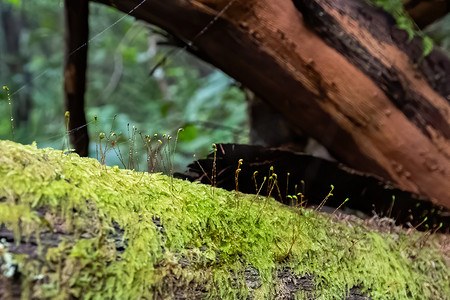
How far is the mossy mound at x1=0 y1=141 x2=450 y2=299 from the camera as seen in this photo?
891mm

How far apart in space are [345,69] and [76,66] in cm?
164

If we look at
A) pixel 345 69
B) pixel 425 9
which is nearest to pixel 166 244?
pixel 345 69

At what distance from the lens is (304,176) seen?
192 centimetres

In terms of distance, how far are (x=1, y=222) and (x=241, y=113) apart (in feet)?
14.1

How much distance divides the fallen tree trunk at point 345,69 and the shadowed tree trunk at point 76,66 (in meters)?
0.25

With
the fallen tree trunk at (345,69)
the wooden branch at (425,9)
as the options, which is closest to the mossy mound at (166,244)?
the fallen tree trunk at (345,69)

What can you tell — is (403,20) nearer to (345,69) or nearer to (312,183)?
(345,69)

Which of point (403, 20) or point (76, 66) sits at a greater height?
point (403, 20)

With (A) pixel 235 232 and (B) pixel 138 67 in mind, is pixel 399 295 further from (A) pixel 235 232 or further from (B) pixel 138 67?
(B) pixel 138 67

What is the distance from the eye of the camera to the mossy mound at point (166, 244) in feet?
2.92

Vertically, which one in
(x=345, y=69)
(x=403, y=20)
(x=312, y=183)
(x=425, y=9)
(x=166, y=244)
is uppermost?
(x=425, y=9)

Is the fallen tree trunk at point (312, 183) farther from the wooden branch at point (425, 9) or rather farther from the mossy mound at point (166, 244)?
the wooden branch at point (425, 9)

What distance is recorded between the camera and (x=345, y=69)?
6.97 ft

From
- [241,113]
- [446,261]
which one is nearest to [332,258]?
[446,261]
